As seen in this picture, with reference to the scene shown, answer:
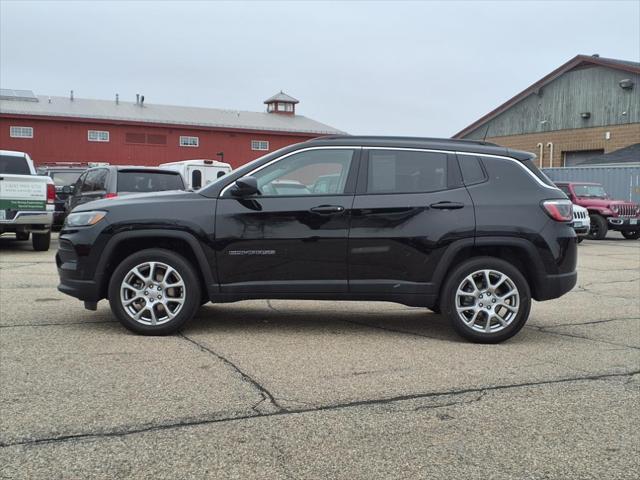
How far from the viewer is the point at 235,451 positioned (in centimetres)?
349

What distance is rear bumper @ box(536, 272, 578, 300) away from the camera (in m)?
5.98

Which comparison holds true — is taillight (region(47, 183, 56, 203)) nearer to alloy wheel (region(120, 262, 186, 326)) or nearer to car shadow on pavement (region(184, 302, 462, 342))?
car shadow on pavement (region(184, 302, 462, 342))

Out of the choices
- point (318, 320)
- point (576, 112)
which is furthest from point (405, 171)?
point (576, 112)

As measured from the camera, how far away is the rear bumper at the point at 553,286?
598cm

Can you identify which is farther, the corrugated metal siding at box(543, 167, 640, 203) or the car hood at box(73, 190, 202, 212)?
the corrugated metal siding at box(543, 167, 640, 203)

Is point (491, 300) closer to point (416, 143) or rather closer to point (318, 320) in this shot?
point (416, 143)

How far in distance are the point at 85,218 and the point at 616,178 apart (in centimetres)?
2474

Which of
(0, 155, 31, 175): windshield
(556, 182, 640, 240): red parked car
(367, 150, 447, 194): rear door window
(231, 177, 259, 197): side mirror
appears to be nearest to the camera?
(231, 177, 259, 197): side mirror

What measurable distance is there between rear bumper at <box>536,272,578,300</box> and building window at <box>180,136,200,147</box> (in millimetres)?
36348

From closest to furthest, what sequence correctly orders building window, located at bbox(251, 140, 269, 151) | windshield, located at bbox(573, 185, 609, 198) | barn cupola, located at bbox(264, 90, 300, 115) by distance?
windshield, located at bbox(573, 185, 609, 198)
building window, located at bbox(251, 140, 269, 151)
barn cupola, located at bbox(264, 90, 300, 115)

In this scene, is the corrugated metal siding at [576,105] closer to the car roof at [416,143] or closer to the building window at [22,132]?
the building window at [22,132]

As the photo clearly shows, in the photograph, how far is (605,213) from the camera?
20453mm

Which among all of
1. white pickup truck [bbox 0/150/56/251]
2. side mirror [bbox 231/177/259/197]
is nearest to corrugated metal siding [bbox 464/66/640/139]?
white pickup truck [bbox 0/150/56/251]

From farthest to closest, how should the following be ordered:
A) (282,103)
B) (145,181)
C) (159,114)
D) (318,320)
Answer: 1. (282,103)
2. (159,114)
3. (145,181)
4. (318,320)
